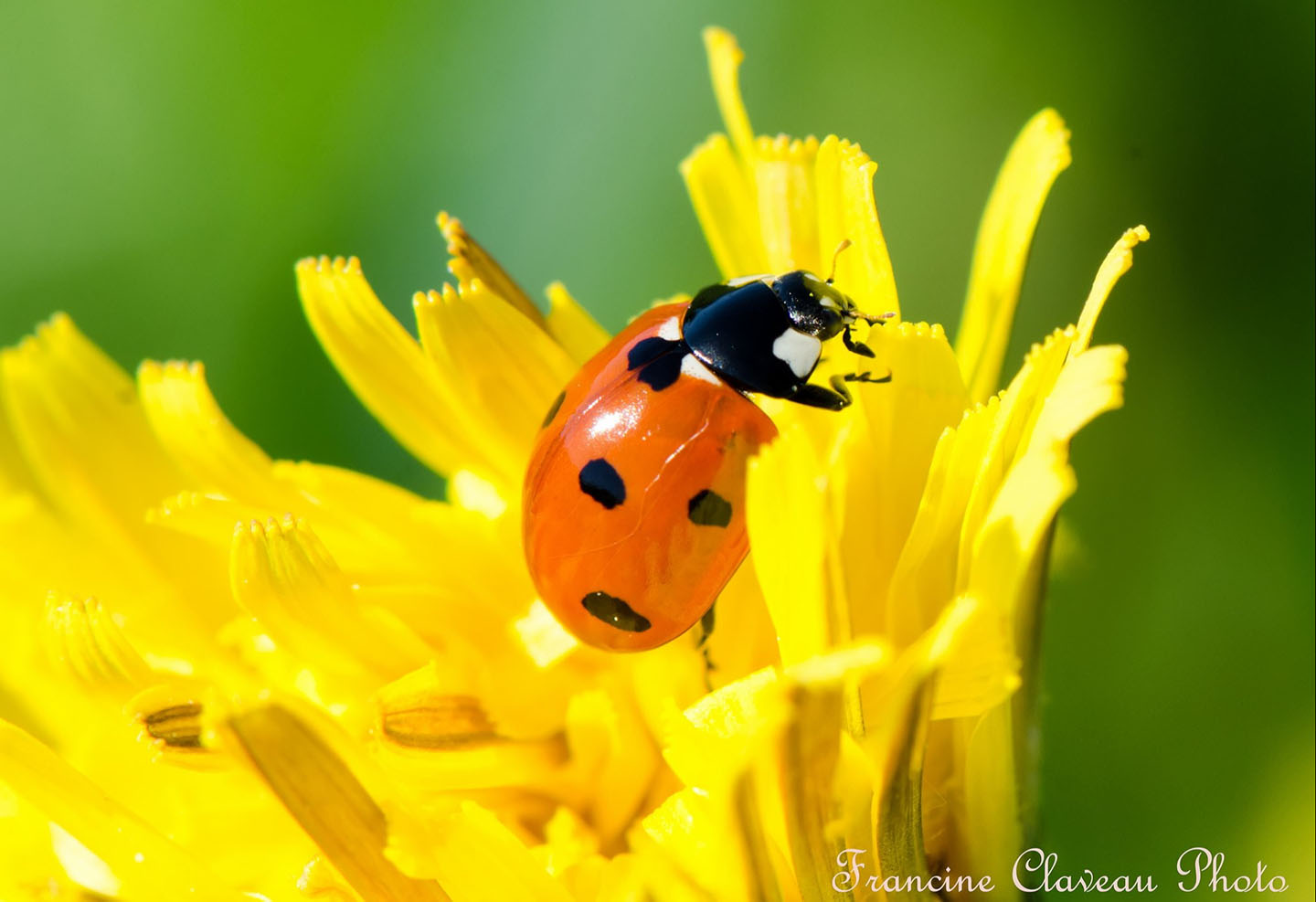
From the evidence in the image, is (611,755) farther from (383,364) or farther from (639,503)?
(383,364)

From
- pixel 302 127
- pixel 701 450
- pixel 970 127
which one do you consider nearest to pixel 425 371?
pixel 701 450

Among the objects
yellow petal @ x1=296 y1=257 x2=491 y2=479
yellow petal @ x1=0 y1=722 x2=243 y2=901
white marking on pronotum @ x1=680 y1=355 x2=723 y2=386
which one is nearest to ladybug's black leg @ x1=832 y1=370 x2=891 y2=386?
white marking on pronotum @ x1=680 y1=355 x2=723 y2=386

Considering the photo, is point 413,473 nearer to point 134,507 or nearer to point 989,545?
point 134,507

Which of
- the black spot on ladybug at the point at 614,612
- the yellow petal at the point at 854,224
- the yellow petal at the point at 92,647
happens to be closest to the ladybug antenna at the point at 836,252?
the yellow petal at the point at 854,224

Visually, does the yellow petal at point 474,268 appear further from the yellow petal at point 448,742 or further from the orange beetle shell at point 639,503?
the yellow petal at point 448,742

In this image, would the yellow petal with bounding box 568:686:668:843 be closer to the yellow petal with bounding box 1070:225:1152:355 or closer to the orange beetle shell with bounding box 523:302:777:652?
the orange beetle shell with bounding box 523:302:777:652

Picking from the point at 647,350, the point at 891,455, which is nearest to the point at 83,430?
the point at 647,350
